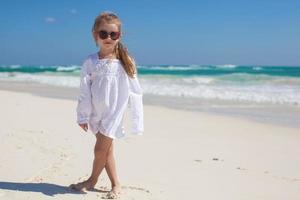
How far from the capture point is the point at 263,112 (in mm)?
10188

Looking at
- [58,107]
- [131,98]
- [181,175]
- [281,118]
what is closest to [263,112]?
[281,118]

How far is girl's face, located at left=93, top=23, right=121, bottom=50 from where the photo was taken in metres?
3.54

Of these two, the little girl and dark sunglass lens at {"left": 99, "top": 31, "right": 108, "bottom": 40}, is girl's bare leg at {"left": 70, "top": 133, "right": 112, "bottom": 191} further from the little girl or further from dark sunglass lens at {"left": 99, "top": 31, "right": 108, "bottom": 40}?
dark sunglass lens at {"left": 99, "top": 31, "right": 108, "bottom": 40}

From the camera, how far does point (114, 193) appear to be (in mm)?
3621

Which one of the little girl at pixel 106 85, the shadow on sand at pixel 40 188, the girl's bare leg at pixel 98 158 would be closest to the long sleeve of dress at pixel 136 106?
the little girl at pixel 106 85

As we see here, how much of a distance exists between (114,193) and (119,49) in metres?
1.12

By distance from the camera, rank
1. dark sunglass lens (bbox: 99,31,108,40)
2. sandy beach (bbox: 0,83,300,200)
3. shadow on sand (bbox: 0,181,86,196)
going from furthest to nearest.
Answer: sandy beach (bbox: 0,83,300,200) < shadow on sand (bbox: 0,181,86,196) < dark sunglass lens (bbox: 99,31,108,40)

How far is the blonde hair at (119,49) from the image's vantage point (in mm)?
3562

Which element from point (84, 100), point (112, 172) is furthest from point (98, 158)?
point (84, 100)

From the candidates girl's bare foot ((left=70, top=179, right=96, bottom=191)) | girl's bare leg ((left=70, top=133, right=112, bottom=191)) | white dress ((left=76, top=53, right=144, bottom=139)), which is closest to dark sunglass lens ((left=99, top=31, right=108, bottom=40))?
white dress ((left=76, top=53, right=144, bottom=139))

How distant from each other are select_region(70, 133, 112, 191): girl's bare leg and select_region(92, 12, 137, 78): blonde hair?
0.55 metres

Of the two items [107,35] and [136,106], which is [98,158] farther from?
[107,35]

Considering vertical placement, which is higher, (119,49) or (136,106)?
(119,49)

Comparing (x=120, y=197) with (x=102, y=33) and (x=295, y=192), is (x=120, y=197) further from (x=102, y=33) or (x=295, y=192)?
(x=295, y=192)
